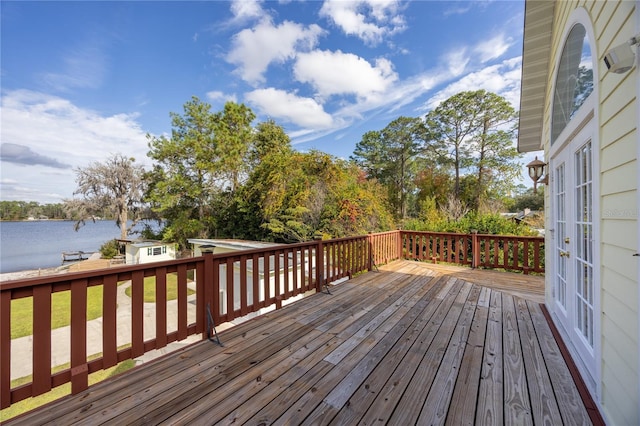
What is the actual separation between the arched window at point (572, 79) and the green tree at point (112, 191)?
72.9ft

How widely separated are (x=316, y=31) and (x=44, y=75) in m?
8.85

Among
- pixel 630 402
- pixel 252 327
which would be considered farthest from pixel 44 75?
pixel 630 402

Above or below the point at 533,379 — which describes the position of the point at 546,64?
above

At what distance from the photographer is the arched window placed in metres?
1.76

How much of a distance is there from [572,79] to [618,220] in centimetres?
159

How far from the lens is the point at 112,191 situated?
18797 mm

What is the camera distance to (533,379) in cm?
175

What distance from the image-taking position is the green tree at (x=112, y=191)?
18.1 metres

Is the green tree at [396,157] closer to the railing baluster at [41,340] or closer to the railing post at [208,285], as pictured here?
the railing post at [208,285]

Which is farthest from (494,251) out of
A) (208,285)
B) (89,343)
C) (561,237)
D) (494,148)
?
(494,148)

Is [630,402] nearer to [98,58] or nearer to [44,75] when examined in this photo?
[98,58]

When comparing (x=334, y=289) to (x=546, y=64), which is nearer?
(x=546, y=64)

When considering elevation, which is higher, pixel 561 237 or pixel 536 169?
pixel 536 169

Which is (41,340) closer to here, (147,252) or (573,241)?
(573,241)
